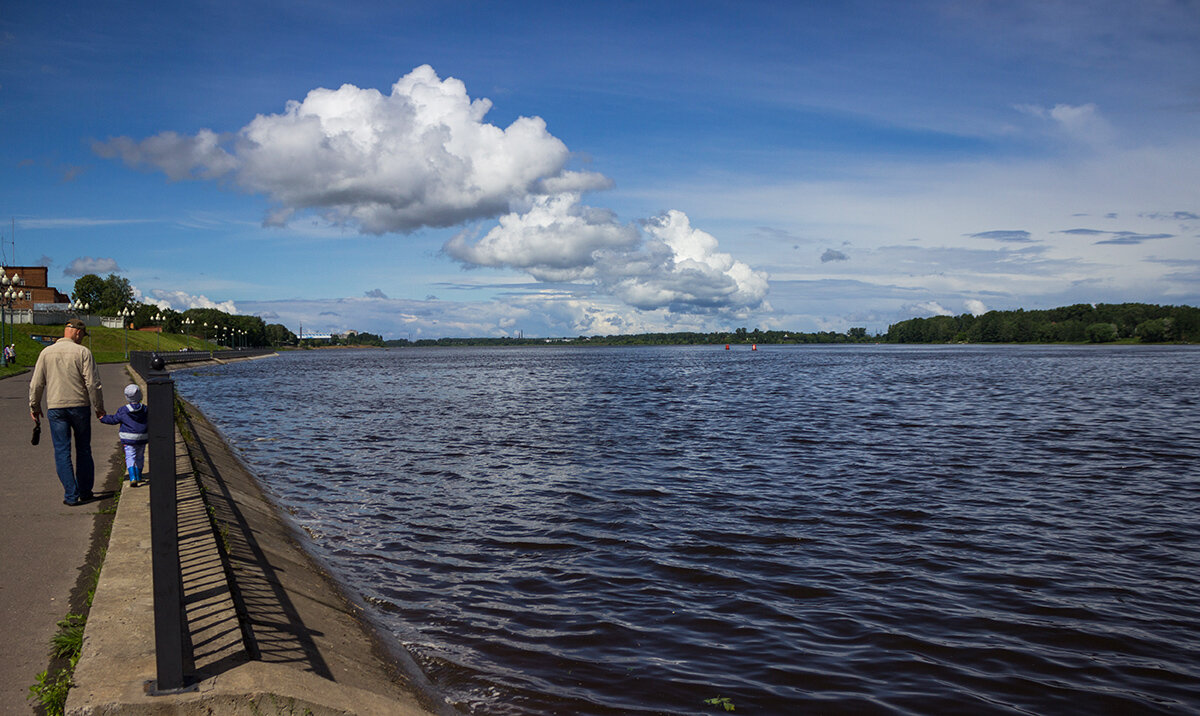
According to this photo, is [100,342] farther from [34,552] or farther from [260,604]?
[260,604]

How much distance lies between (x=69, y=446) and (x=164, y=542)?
753cm

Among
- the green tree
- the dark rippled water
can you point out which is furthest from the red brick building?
the dark rippled water

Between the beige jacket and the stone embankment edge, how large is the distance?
496 cm

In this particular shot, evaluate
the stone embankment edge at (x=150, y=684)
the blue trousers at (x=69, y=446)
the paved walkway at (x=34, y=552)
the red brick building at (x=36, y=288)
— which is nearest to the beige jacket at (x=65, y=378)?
the blue trousers at (x=69, y=446)

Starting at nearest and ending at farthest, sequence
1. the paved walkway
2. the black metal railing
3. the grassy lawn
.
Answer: the black metal railing < the paved walkway < the grassy lawn

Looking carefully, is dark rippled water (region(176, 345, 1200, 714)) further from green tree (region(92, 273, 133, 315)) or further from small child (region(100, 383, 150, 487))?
green tree (region(92, 273, 133, 315))

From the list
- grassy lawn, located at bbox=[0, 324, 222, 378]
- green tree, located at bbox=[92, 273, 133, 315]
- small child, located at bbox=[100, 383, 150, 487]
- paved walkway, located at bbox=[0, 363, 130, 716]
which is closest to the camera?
paved walkway, located at bbox=[0, 363, 130, 716]

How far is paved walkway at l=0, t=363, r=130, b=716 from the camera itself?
5.64 meters

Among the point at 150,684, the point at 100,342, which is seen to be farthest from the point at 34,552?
the point at 100,342

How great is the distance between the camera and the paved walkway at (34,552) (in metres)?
5.64

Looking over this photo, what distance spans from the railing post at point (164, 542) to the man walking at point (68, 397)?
6.91 meters

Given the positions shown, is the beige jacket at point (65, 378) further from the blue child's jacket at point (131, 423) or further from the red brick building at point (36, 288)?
the red brick building at point (36, 288)

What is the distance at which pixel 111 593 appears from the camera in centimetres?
637

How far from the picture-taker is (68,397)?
1043cm
